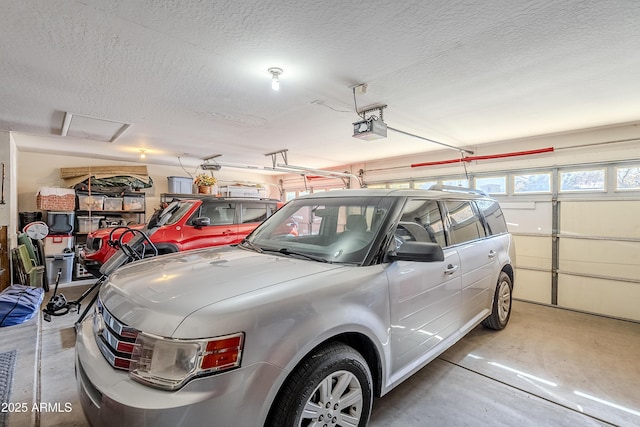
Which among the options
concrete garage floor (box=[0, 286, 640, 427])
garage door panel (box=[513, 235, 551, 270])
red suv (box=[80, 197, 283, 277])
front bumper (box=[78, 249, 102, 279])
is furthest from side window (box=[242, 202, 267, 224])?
garage door panel (box=[513, 235, 551, 270])

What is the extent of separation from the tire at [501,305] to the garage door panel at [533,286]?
172cm

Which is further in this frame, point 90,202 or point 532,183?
point 90,202

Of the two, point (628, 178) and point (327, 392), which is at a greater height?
point (628, 178)

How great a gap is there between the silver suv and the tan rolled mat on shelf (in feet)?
20.5

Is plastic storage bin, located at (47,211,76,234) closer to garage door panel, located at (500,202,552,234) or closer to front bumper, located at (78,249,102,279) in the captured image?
front bumper, located at (78,249,102,279)

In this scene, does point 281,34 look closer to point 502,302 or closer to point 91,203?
point 502,302

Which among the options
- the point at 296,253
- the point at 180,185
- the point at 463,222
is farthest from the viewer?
the point at 180,185

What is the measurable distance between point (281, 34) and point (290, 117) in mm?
1875

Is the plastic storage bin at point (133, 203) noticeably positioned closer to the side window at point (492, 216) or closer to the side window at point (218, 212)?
the side window at point (218, 212)

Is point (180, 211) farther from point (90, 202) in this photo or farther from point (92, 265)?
point (90, 202)

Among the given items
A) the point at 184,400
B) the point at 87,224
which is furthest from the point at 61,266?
the point at 184,400

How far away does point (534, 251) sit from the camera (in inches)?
199

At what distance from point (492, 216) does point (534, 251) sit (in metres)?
2.24

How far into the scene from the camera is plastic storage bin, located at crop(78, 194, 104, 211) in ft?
21.6
